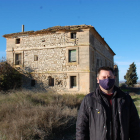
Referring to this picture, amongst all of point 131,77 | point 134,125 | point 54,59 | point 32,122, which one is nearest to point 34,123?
point 32,122

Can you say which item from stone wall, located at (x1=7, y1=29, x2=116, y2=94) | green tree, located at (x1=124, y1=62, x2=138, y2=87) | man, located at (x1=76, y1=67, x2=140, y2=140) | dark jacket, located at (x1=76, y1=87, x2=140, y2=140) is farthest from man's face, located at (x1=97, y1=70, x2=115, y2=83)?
green tree, located at (x1=124, y1=62, x2=138, y2=87)

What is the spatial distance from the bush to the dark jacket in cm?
1397

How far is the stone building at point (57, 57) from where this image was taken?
16.1 m

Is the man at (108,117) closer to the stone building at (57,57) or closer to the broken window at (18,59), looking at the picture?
the stone building at (57,57)

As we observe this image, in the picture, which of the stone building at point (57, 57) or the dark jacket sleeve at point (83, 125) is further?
the stone building at point (57, 57)

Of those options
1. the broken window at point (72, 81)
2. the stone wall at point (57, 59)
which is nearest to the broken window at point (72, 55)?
the stone wall at point (57, 59)

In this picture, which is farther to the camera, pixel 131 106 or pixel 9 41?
pixel 9 41

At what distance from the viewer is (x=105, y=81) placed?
2.77 m

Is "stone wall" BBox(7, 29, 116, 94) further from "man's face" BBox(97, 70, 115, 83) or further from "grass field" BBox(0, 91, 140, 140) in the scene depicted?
"man's face" BBox(97, 70, 115, 83)

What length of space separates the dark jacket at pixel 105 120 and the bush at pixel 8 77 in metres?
14.0

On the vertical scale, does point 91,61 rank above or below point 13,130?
above

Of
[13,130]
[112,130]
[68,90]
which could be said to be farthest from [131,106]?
[68,90]

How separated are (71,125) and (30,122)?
86.7 inches

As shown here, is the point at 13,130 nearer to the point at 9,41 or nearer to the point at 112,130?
the point at 112,130
